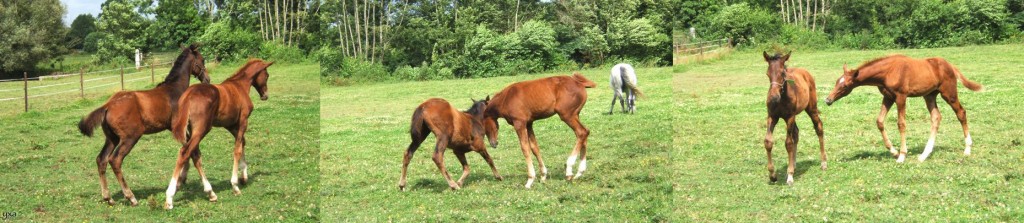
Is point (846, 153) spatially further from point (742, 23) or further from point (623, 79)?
point (623, 79)

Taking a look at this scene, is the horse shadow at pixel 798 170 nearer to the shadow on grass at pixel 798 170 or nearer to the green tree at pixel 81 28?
the shadow on grass at pixel 798 170

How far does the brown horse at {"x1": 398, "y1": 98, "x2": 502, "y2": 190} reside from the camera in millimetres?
7121

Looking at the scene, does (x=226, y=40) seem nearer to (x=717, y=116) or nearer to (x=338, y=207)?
(x=338, y=207)

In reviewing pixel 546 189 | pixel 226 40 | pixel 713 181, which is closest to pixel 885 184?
pixel 713 181

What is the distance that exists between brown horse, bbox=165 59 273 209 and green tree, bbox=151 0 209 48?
1.27 meters

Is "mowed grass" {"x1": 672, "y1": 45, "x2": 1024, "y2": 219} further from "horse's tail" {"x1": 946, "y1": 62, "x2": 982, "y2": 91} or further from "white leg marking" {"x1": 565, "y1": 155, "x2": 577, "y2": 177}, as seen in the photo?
"white leg marking" {"x1": 565, "y1": 155, "x2": 577, "y2": 177}

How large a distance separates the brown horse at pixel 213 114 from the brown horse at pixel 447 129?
5.88ft

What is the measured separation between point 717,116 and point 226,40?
6367 mm

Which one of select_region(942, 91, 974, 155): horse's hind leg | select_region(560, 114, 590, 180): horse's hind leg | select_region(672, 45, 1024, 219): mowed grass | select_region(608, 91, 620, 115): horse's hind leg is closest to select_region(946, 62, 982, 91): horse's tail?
select_region(942, 91, 974, 155): horse's hind leg

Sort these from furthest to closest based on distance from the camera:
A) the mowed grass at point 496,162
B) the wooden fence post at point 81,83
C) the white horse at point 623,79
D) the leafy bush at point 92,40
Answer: the wooden fence post at point 81,83, the leafy bush at point 92,40, the white horse at point 623,79, the mowed grass at point 496,162

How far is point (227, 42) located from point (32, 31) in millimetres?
2489

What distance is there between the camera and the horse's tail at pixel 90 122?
6.62 meters

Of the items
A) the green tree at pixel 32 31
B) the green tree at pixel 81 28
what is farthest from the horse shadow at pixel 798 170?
the green tree at pixel 32 31

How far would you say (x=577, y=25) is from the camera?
8.85m
